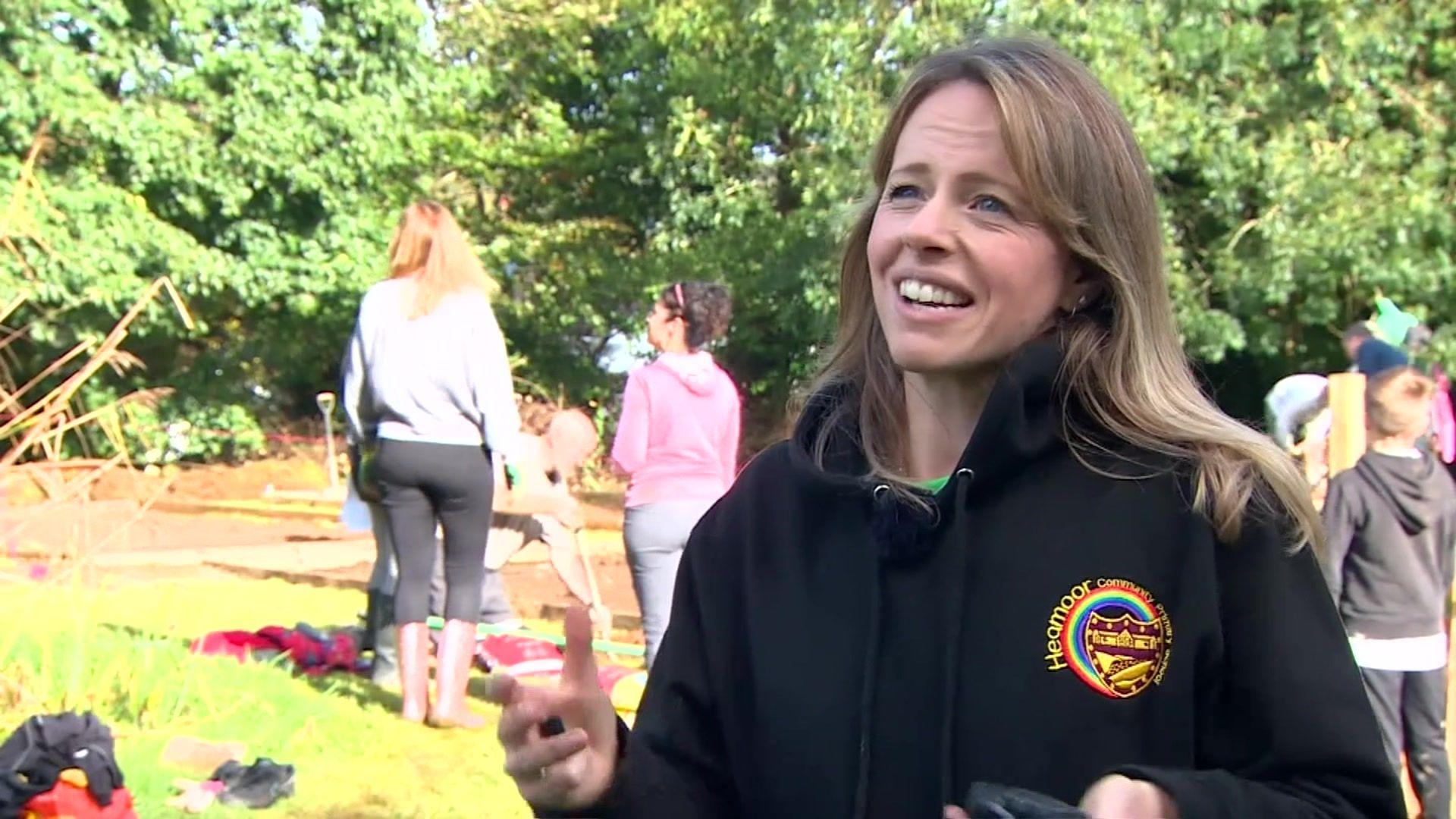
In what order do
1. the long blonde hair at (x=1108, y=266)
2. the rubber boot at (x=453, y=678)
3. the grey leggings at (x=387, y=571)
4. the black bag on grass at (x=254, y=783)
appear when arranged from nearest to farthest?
the long blonde hair at (x=1108, y=266) → the black bag on grass at (x=254, y=783) → the rubber boot at (x=453, y=678) → the grey leggings at (x=387, y=571)

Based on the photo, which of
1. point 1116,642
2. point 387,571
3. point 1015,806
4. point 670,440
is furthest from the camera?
point 387,571

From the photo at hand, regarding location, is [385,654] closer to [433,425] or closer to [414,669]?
[414,669]

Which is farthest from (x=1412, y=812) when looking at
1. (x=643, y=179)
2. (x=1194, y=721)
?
(x=643, y=179)

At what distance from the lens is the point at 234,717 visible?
5902 millimetres

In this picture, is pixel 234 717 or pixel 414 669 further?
pixel 414 669

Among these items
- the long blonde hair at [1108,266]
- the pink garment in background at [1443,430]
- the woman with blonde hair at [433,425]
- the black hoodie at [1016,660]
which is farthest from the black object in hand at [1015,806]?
the pink garment in background at [1443,430]

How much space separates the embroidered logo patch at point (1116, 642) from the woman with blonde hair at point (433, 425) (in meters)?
4.53

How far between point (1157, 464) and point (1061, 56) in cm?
51

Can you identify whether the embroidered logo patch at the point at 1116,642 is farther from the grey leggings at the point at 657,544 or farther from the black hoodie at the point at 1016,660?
the grey leggings at the point at 657,544

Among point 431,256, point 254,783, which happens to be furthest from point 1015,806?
point 431,256

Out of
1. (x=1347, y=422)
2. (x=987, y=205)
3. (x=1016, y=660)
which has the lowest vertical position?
(x=1016, y=660)

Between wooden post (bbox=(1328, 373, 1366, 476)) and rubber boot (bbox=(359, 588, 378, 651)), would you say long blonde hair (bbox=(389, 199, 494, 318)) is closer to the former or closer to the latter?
rubber boot (bbox=(359, 588, 378, 651))

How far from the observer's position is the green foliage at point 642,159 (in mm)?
16438

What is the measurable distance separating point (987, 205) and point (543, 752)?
0.77m
